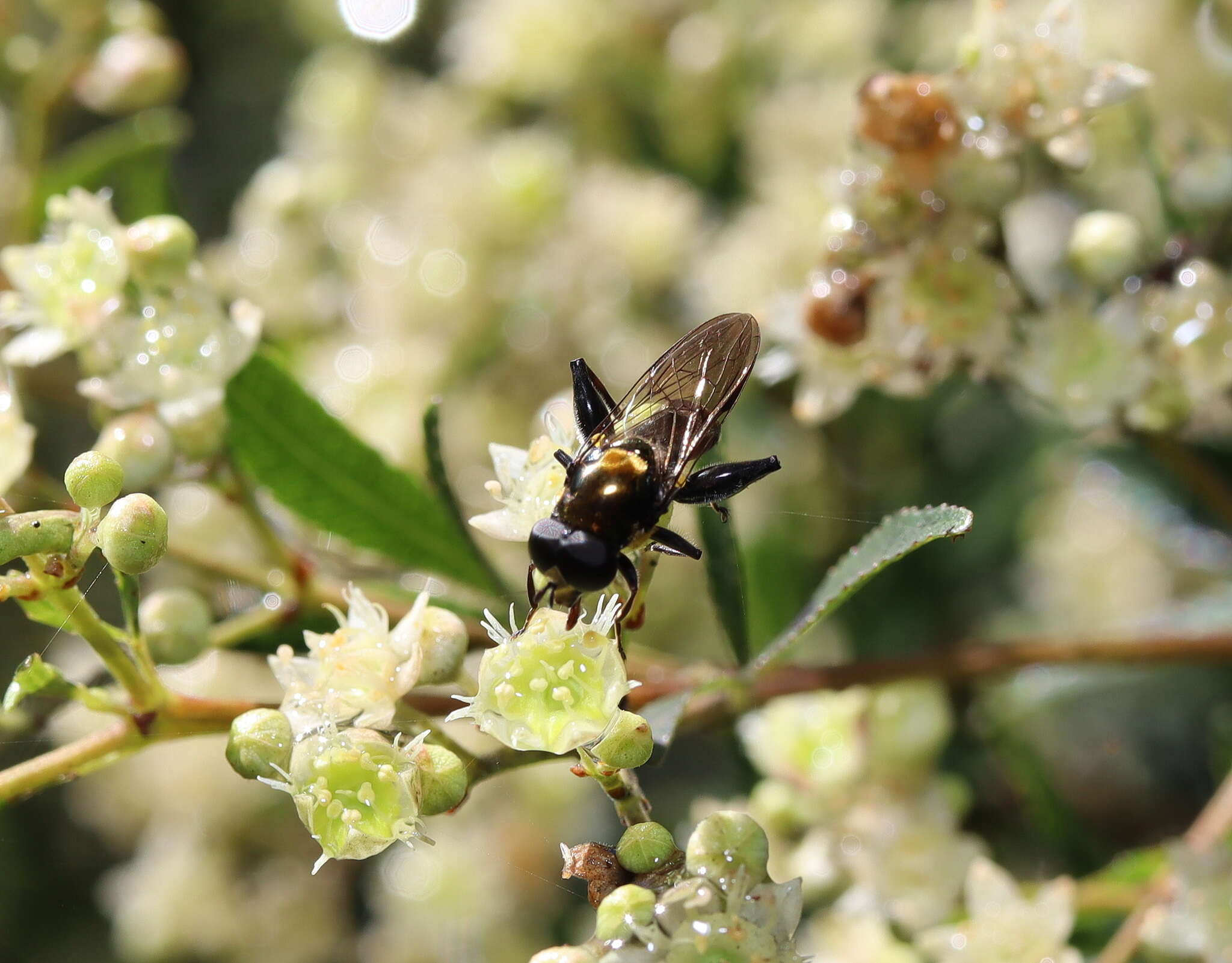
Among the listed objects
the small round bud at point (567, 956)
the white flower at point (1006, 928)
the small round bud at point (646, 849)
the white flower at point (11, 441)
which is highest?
the white flower at point (11, 441)

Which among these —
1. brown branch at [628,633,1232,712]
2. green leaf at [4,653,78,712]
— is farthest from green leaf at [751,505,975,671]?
green leaf at [4,653,78,712]

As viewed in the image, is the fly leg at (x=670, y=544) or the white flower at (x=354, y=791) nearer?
the white flower at (x=354, y=791)

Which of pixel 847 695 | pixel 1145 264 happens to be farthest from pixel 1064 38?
pixel 847 695

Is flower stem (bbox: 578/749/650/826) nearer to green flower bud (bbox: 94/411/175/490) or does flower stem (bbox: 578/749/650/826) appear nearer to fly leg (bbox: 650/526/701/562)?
fly leg (bbox: 650/526/701/562)

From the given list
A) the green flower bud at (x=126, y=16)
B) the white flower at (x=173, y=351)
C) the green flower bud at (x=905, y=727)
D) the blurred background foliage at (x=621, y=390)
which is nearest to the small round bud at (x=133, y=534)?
the white flower at (x=173, y=351)

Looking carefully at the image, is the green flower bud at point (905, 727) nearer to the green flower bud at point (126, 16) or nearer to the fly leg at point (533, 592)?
the fly leg at point (533, 592)

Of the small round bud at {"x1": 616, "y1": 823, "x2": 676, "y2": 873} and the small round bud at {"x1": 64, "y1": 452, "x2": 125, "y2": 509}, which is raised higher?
the small round bud at {"x1": 64, "y1": 452, "x2": 125, "y2": 509}

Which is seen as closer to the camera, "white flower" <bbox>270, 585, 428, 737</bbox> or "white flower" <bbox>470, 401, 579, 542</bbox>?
"white flower" <bbox>270, 585, 428, 737</bbox>
